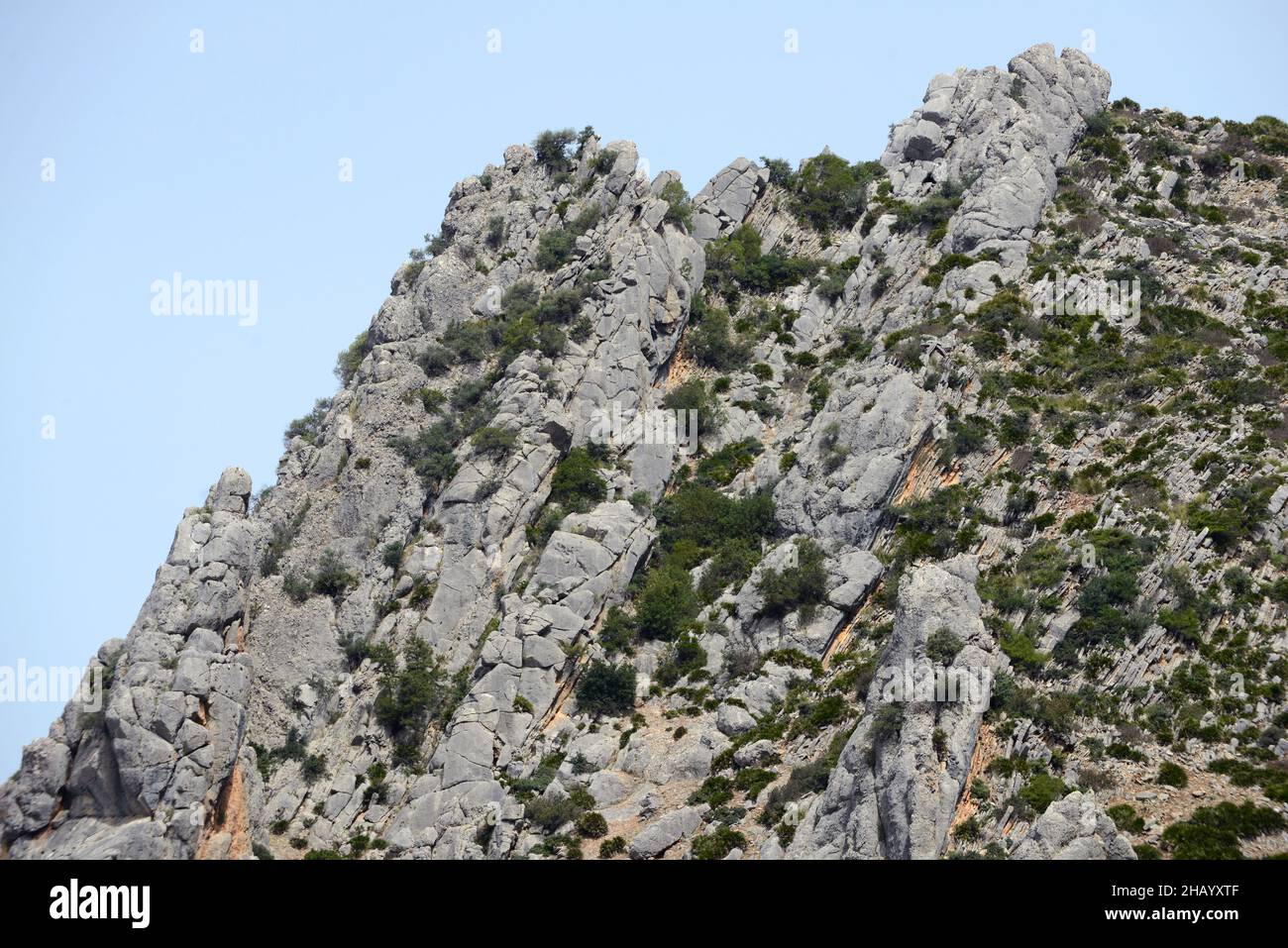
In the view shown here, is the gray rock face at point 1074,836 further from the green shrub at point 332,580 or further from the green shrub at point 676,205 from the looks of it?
the green shrub at point 676,205

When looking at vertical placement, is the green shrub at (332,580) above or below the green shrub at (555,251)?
below

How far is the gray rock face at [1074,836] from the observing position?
1847 inches

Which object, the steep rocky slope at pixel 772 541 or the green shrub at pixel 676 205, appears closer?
the steep rocky slope at pixel 772 541

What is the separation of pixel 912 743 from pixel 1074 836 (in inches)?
252

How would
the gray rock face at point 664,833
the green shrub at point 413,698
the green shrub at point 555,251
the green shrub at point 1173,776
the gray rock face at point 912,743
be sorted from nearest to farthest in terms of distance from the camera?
the gray rock face at point 912,743 → the green shrub at point 1173,776 → the gray rock face at point 664,833 → the green shrub at point 413,698 → the green shrub at point 555,251

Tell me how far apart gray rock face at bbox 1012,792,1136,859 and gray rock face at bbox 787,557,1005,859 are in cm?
317

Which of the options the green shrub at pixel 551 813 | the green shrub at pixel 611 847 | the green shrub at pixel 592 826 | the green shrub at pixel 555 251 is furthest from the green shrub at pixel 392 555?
the green shrub at pixel 555 251

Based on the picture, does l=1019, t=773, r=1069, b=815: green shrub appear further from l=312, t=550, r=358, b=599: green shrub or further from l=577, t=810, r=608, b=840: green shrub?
l=312, t=550, r=358, b=599: green shrub

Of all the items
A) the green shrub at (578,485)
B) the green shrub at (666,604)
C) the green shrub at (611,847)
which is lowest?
the green shrub at (611,847)

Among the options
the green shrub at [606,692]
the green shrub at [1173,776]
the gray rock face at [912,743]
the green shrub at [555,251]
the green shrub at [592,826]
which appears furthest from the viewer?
the green shrub at [555,251]

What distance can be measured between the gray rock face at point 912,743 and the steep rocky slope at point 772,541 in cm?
16

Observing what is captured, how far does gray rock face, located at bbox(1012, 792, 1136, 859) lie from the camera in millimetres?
46906

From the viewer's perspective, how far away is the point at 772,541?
240 feet
